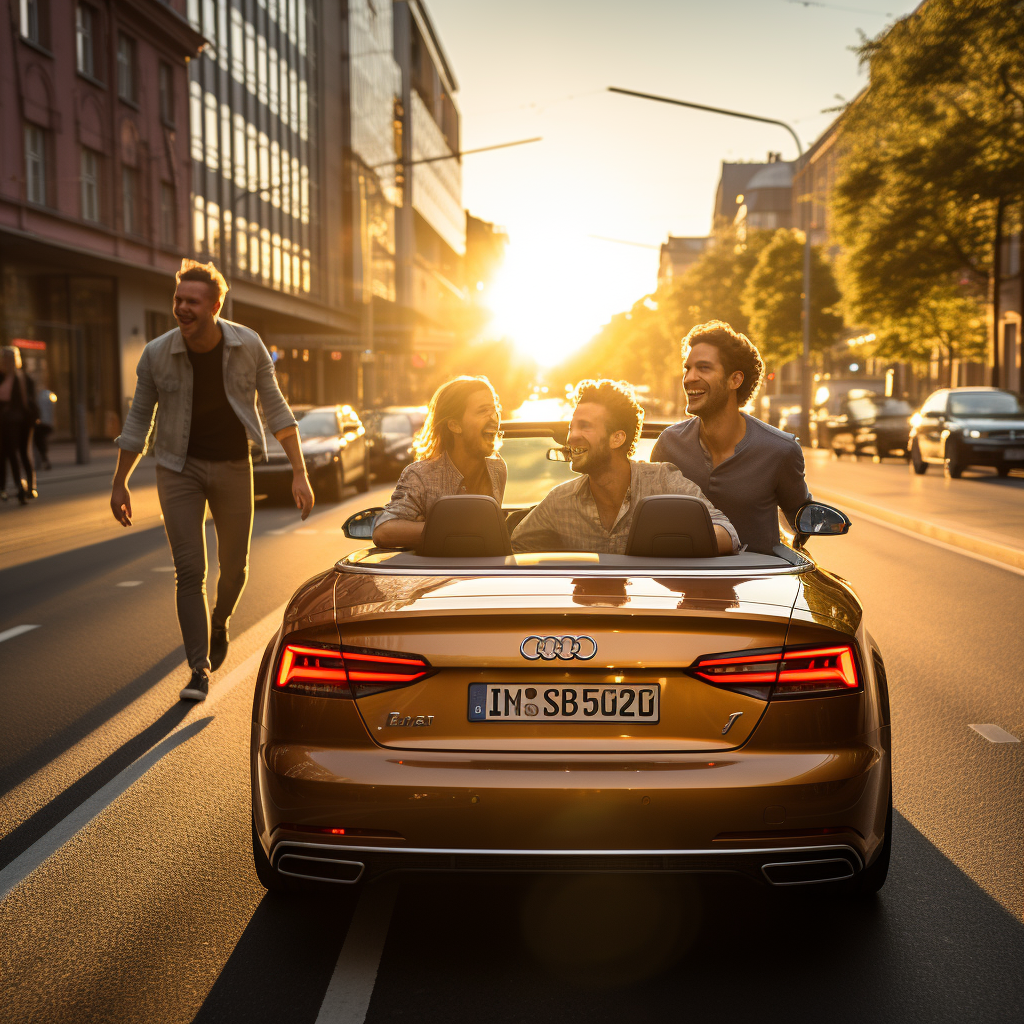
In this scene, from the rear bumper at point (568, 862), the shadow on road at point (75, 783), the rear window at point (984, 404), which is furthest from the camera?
the rear window at point (984, 404)

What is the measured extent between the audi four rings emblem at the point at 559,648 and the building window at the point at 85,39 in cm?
3262

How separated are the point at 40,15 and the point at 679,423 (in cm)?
2942

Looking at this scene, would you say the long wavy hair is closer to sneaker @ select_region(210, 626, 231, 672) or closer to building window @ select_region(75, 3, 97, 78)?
sneaker @ select_region(210, 626, 231, 672)

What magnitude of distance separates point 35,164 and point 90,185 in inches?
108

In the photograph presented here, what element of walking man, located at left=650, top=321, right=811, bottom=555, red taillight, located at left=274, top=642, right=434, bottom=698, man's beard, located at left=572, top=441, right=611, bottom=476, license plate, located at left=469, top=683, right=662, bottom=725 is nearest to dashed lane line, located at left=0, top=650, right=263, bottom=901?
red taillight, located at left=274, top=642, right=434, bottom=698

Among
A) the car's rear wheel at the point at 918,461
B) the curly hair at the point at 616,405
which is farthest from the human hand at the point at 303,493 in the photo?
the car's rear wheel at the point at 918,461

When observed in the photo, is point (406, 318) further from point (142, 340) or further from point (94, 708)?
point (94, 708)

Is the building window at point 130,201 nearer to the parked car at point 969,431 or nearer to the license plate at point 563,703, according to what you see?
the parked car at point 969,431

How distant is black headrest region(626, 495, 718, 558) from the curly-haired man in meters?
0.66

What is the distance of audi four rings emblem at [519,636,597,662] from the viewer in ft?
10.0

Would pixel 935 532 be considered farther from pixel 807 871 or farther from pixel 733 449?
pixel 807 871

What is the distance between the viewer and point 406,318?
71.8m

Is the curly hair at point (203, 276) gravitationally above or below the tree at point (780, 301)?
below

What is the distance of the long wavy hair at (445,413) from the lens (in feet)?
15.8
